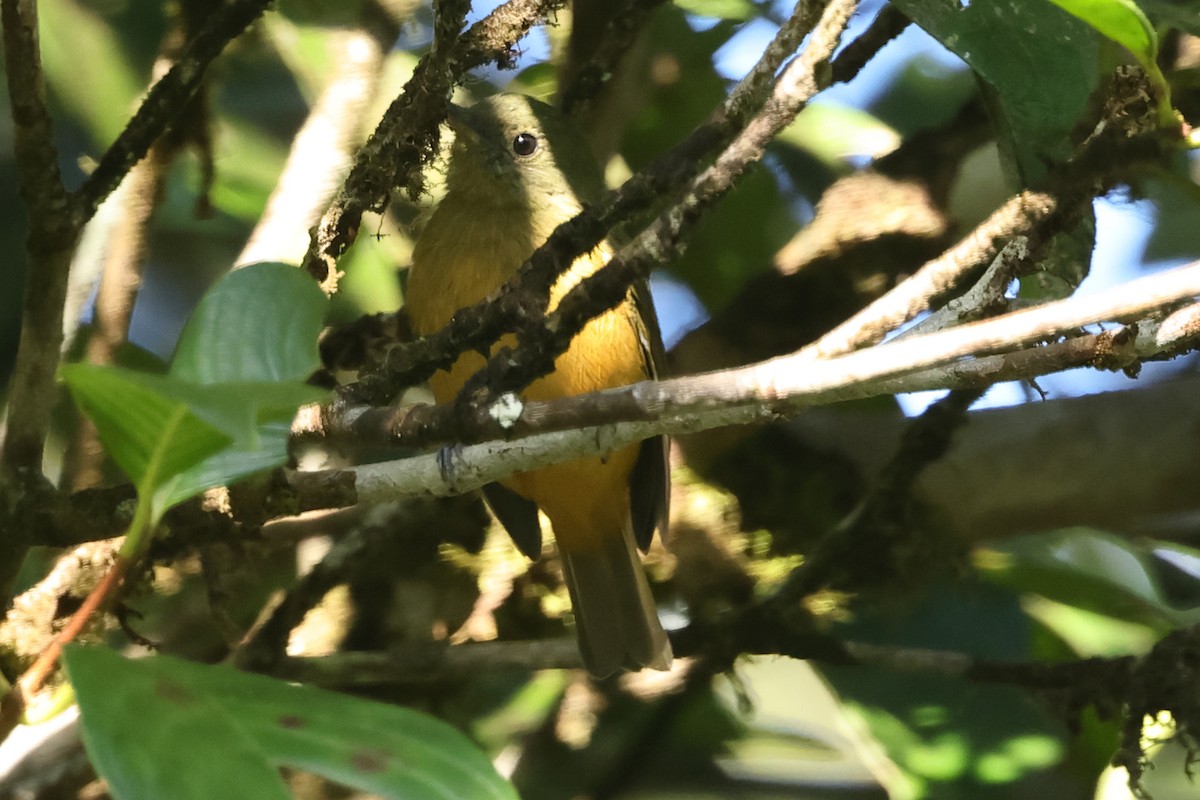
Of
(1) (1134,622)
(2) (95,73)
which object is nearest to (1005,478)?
(1) (1134,622)

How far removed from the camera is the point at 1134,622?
2227mm

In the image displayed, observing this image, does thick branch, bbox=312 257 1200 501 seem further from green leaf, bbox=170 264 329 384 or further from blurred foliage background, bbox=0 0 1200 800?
blurred foliage background, bbox=0 0 1200 800

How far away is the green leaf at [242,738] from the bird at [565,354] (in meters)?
1.10

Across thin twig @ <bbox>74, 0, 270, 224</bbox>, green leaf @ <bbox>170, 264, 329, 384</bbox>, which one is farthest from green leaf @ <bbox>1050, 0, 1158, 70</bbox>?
thin twig @ <bbox>74, 0, 270, 224</bbox>

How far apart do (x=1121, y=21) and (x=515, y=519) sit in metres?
1.49

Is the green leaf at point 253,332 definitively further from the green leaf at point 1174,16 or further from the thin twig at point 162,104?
the green leaf at point 1174,16

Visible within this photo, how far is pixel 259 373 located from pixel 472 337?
0.29m

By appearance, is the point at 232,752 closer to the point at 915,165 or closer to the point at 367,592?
the point at 367,592

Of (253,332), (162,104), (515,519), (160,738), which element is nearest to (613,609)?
(515,519)

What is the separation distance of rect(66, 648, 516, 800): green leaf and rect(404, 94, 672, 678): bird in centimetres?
110

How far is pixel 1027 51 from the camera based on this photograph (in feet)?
3.84

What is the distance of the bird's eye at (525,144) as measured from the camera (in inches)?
95.9

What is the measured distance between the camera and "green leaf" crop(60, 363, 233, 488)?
869mm

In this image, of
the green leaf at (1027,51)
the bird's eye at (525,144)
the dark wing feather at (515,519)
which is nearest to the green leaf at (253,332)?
the green leaf at (1027,51)
